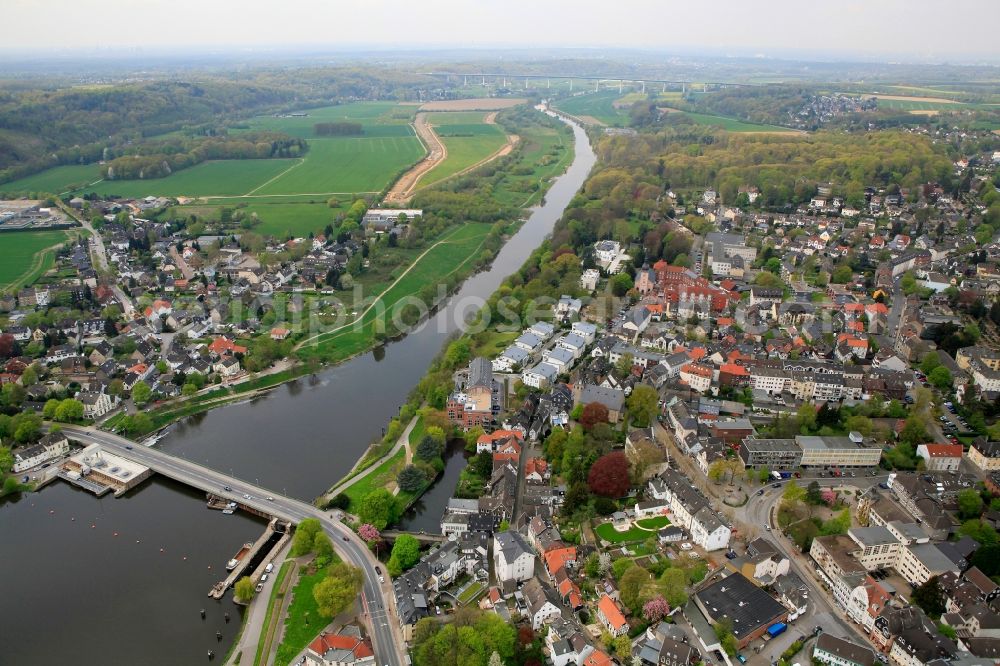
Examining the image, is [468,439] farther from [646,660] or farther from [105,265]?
[105,265]

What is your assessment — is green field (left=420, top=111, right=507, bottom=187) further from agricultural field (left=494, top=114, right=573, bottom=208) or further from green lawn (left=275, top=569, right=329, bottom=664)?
green lawn (left=275, top=569, right=329, bottom=664)

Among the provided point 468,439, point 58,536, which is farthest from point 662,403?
point 58,536

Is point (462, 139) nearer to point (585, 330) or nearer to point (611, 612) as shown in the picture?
point (585, 330)

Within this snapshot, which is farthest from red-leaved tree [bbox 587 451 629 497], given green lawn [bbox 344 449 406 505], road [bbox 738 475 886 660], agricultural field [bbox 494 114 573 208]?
agricultural field [bbox 494 114 573 208]

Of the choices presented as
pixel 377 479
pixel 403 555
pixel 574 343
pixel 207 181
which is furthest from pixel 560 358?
pixel 207 181

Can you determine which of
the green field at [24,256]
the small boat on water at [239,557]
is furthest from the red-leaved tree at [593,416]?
the green field at [24,256]

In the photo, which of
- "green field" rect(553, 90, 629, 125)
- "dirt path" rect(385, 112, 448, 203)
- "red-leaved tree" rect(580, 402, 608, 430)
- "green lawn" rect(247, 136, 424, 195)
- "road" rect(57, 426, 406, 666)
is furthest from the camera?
"green field" rect(553, 90, 629, 125)

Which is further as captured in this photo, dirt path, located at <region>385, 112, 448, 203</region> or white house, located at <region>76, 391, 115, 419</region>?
dirt path, located at <region>385, 112, 448, 203</region>
